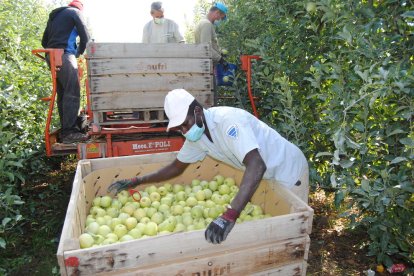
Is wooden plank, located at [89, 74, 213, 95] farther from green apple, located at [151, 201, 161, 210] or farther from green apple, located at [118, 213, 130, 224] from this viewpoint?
green apple, located at [118, 213, 130, 224]

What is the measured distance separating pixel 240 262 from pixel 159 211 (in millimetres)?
1188

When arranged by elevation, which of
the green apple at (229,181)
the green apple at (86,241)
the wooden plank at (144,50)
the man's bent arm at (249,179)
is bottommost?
the green apple at (229,181)

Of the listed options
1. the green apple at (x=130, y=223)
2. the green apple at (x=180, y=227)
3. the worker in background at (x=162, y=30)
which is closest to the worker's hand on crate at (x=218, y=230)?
the green apple at (x=180, y=227)

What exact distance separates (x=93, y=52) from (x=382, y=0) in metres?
3.17

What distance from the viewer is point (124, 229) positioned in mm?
2703

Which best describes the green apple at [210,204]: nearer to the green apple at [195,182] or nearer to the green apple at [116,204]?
the green apple at [195,182]

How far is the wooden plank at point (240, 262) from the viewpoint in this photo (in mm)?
2002

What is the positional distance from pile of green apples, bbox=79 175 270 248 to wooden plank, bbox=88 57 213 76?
1.71 m

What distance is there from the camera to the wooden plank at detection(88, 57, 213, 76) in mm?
4484

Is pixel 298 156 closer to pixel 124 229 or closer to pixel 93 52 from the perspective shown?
pixel 124 229

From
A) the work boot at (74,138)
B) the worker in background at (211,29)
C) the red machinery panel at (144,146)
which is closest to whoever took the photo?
the red machinery panel at (144,146)

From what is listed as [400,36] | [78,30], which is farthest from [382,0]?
[78,30]

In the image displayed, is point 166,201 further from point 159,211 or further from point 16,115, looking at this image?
point 16,115

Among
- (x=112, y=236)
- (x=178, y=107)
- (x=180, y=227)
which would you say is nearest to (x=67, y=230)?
(x=112, y=236)
